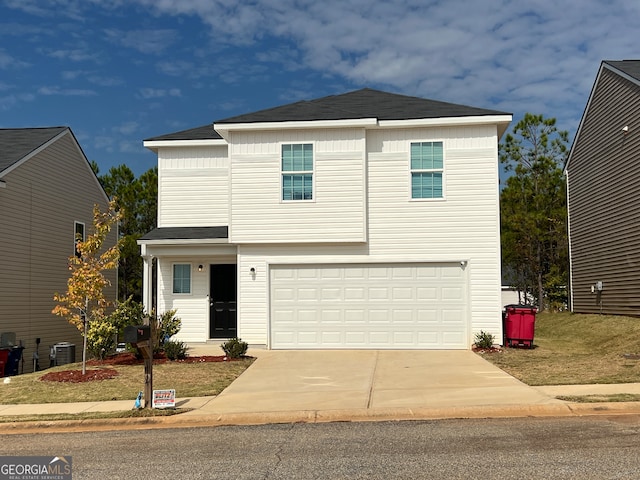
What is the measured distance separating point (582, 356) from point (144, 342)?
33.1 ft

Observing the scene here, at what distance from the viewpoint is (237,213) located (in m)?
17.0

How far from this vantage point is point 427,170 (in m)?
16.7

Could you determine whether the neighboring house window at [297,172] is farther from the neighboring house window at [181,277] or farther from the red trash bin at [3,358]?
the red trash bin at [3,358]

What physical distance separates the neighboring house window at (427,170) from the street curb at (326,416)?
8.51m

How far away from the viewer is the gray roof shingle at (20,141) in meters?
18.5

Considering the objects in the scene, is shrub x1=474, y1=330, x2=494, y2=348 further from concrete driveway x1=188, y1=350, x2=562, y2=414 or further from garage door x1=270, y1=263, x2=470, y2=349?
concrete driveway x1=188, y1=350, x2=562, y2=414

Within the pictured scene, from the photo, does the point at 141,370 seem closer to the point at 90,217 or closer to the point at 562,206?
the point at 90,217

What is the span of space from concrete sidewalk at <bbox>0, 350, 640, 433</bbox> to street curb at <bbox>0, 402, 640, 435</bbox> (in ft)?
0.04

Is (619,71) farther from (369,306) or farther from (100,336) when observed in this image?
(100,336)

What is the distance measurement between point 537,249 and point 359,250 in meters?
20.4

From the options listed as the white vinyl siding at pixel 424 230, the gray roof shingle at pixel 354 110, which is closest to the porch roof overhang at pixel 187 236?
the white vinyl siding at pixel 424 230

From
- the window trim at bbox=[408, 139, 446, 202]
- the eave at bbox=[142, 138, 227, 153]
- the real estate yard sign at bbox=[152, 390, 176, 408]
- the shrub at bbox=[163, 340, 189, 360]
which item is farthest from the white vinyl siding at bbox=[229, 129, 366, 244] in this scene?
the real estate yard sign at bbox=[152, 390, 176, 408]

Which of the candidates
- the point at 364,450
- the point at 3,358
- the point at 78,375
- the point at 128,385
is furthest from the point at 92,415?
the point at 3,358

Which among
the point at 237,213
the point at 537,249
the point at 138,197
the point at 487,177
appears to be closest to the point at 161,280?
the point at 237,213
